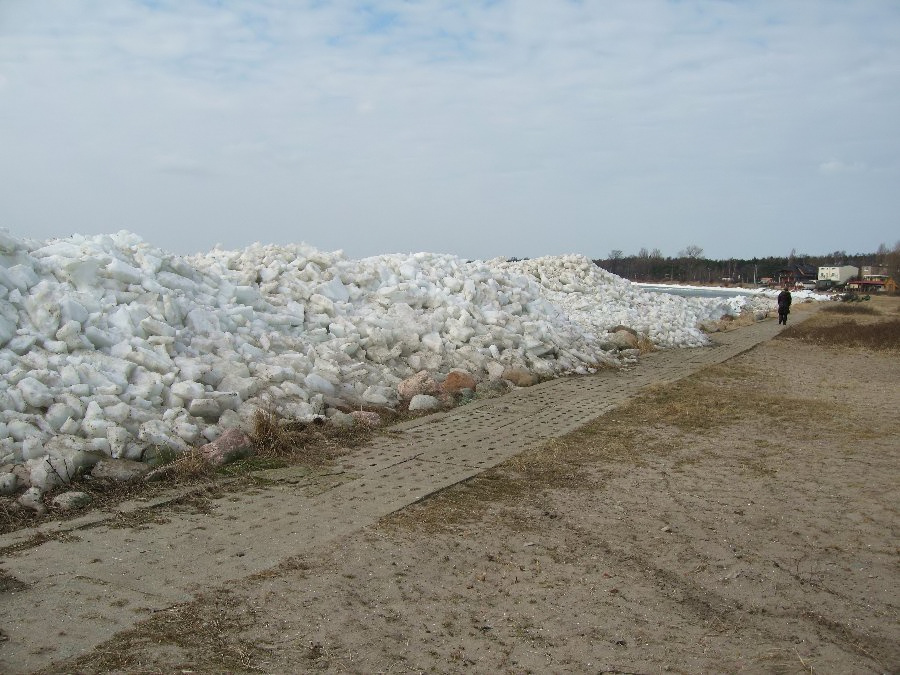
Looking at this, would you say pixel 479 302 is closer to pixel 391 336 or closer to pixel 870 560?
pixel 391 336

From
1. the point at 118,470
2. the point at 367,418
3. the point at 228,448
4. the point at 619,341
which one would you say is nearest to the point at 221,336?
the point at 367,418

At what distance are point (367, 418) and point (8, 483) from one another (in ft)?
10.6

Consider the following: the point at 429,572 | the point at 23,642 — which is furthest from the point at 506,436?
Result: the point at 23,642

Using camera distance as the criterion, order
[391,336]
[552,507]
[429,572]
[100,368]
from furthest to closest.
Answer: [391,336]
[100,368]
[552,507]
[429,572]

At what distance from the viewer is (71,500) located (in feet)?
15.8

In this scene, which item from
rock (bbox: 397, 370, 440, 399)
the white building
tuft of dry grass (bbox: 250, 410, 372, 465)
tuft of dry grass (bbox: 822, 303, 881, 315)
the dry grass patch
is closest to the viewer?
Answer: the dry grass patch

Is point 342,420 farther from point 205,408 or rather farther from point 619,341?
point 619,341

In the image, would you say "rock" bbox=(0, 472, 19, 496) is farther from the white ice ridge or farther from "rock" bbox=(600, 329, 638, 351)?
"rock" bbox=(600, 329, 638, 351)

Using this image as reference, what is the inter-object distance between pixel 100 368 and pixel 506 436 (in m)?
3.73

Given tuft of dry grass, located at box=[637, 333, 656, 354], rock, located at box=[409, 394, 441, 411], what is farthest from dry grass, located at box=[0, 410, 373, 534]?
tuft of dry grass, located at box=[637, 333, 656, 354]

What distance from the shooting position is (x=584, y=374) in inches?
457

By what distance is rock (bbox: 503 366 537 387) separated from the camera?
10172 mm

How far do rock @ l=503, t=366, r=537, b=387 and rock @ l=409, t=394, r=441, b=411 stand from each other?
2.01m

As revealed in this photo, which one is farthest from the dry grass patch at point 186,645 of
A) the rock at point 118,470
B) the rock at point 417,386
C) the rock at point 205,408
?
the rock at point 417,386
